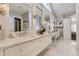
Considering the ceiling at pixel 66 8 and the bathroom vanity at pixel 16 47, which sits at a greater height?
the ceiling at pixel 66 8

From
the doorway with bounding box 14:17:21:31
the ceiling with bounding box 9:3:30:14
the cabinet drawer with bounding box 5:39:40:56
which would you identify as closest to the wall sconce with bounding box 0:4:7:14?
the ceiling with bounding box 9:3:30:14

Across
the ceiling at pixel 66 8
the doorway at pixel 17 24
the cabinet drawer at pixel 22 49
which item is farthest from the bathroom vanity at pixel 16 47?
the ceiling at pixel 66 8

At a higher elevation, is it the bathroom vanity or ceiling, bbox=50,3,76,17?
ceiling, bbox=50,3,76,17

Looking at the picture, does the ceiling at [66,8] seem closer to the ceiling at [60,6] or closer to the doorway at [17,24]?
the ceiling at [60,6]

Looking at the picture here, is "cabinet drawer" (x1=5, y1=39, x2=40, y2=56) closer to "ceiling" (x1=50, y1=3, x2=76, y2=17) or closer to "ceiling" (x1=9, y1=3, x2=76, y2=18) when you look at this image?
"ceiling" (x1=9, y1=3, x2=76, y2=18)

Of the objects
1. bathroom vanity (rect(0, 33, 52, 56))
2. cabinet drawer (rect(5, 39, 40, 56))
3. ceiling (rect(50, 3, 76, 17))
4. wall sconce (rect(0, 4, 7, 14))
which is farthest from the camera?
ceiling (rect(50, 3, 76, 17))

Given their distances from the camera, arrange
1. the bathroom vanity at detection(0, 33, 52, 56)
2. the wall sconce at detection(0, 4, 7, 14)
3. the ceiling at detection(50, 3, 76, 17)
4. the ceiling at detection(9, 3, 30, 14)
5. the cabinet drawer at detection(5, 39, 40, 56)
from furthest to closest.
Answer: the ceiling at detection(50, 3, 76, 17), the ceiling at detection(9, 3, 30, 14), the wall sconce at detection(0, 4, 7, 14), the cabinet drawer at detection(5, 39, 40, 56), the bathroom vanity at detection(0, 33, 52, 56)

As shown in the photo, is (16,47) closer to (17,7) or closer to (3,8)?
(3,8)

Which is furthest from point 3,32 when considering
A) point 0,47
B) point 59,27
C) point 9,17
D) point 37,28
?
point 59,27

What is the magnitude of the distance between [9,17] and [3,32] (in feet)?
1.15

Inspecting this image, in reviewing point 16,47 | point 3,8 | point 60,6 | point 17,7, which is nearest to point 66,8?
point 60,6

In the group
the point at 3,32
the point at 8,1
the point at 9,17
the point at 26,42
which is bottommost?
the point at 26,42

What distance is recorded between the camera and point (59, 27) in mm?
4000

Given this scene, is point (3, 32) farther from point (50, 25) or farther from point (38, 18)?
point (50, 25)
